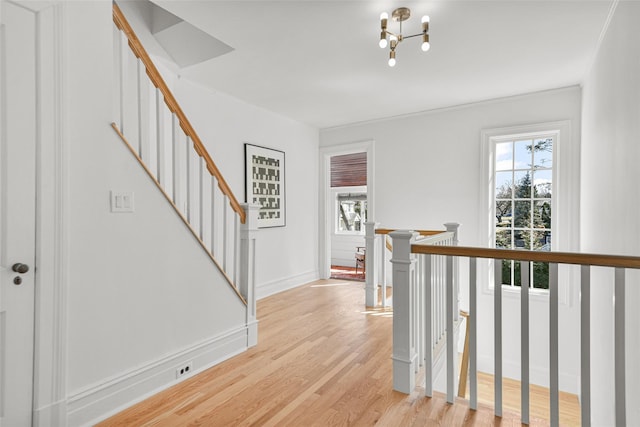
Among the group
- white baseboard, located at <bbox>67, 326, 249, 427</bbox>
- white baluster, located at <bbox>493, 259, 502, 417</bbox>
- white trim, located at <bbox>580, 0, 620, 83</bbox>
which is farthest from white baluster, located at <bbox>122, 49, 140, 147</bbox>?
white trim, located at <bbox>580, 0, 620, 83</bbox>

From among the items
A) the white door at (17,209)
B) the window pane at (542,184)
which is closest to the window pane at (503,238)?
the window pane at (542,184)

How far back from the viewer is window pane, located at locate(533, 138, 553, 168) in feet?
13.4

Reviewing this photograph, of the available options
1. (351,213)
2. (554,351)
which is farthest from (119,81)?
(351,213)

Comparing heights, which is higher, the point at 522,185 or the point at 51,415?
the point at 522,185

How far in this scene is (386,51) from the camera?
3.04 meters

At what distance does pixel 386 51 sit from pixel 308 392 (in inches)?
111

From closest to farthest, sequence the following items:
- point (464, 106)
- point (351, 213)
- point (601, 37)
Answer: point (601, 37) → point (464, 106) → point (351, 213)

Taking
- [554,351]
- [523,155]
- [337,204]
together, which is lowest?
[554,351]

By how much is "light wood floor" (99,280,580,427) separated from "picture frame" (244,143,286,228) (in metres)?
1.66

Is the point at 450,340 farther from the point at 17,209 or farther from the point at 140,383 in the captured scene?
the point at 17,209

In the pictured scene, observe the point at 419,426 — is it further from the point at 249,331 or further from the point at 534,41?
the point at 534,41

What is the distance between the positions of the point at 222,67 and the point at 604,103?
329 cm

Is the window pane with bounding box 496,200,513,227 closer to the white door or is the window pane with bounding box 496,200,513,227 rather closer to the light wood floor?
the light wood floor

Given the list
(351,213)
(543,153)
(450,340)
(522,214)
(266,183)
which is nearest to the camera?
(450,340)
